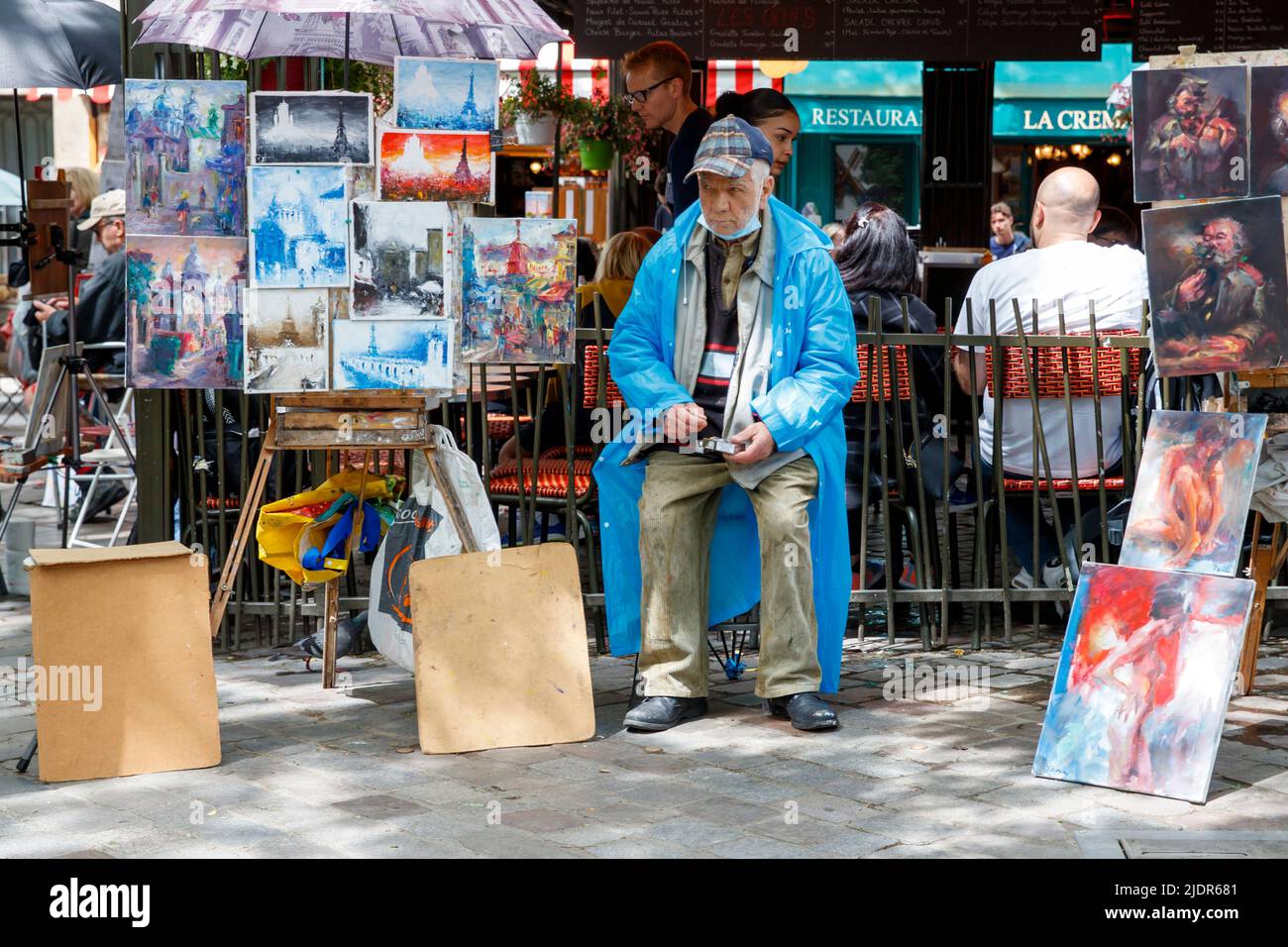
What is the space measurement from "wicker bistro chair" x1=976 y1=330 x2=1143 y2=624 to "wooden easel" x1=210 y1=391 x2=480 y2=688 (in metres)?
2.17

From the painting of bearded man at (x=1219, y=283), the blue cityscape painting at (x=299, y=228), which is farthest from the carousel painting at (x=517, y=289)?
the painting of bearded man at (x=1219, y=283)

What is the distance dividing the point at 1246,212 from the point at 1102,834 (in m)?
1.89

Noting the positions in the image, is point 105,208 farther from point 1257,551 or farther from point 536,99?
point 1257,551

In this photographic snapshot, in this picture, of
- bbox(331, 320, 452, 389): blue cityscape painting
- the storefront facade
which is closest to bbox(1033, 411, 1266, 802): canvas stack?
bbox(331, 320, 452, 389): blue cityscape painting

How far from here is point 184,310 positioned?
5.16 meters

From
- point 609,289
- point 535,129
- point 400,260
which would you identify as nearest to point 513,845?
point 400,260

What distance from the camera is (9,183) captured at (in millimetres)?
9844

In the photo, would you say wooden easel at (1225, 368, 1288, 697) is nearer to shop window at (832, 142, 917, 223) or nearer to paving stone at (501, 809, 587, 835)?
paving stone at (501, 809, 587, 835)

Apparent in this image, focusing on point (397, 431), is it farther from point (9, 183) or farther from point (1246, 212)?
point (9, 183)

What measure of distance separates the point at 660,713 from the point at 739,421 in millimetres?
939

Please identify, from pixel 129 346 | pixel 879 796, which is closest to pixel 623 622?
pixel 879 796

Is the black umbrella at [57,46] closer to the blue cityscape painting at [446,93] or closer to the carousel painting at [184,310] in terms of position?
the carousel painting at [184,310]

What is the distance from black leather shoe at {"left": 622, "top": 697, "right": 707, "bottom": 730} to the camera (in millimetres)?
5074

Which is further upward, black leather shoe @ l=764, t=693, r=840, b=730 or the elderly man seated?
A: the elderly man seated
